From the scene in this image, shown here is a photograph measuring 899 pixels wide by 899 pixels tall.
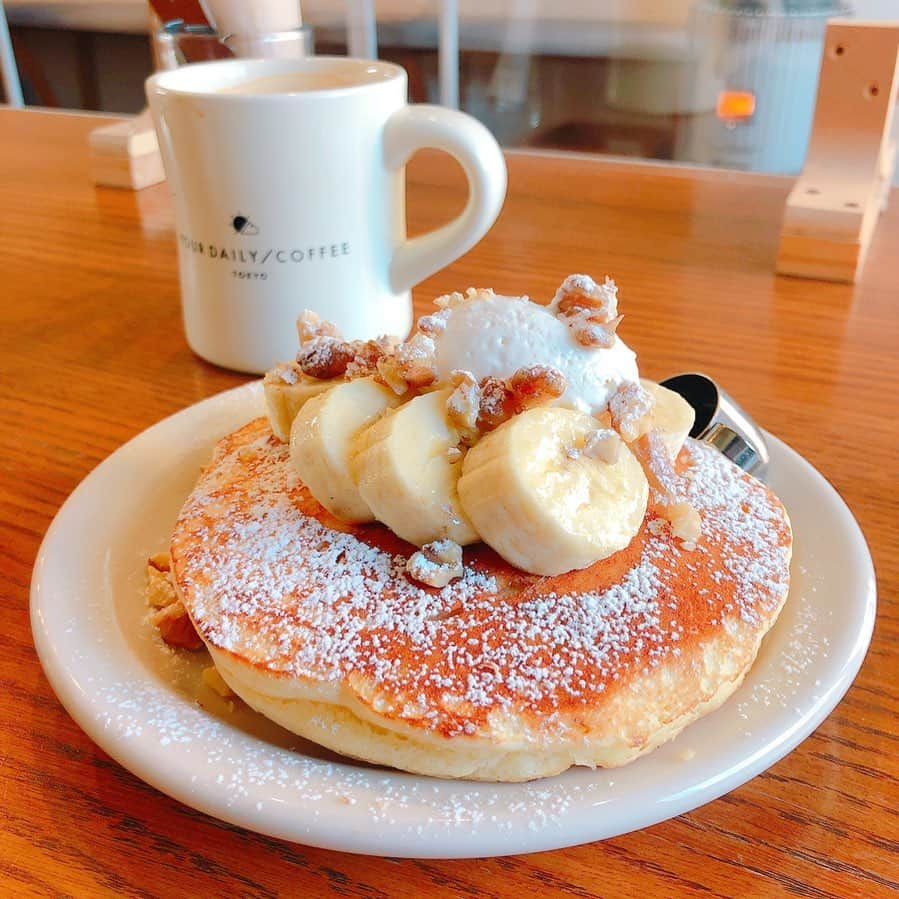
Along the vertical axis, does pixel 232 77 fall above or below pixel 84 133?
above

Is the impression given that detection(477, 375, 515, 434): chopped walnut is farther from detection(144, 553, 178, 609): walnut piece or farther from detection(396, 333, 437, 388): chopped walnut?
detection(144, 553, 178, 609): walnut piece

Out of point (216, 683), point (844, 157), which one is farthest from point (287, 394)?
point (844, 157)

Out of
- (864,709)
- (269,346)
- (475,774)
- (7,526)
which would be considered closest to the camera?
(475,774)

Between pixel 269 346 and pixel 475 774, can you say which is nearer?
pixel 475 774

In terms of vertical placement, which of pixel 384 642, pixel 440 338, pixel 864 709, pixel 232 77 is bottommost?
pixel 864 709

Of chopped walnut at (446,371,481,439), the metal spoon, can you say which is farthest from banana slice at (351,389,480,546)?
the metal spoon

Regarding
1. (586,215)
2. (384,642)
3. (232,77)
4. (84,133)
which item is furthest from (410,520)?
(84,133)

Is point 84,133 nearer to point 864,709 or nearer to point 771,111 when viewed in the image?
point 864,709

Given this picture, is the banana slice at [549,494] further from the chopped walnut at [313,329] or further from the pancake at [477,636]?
the chopped walnut at [313,329]
